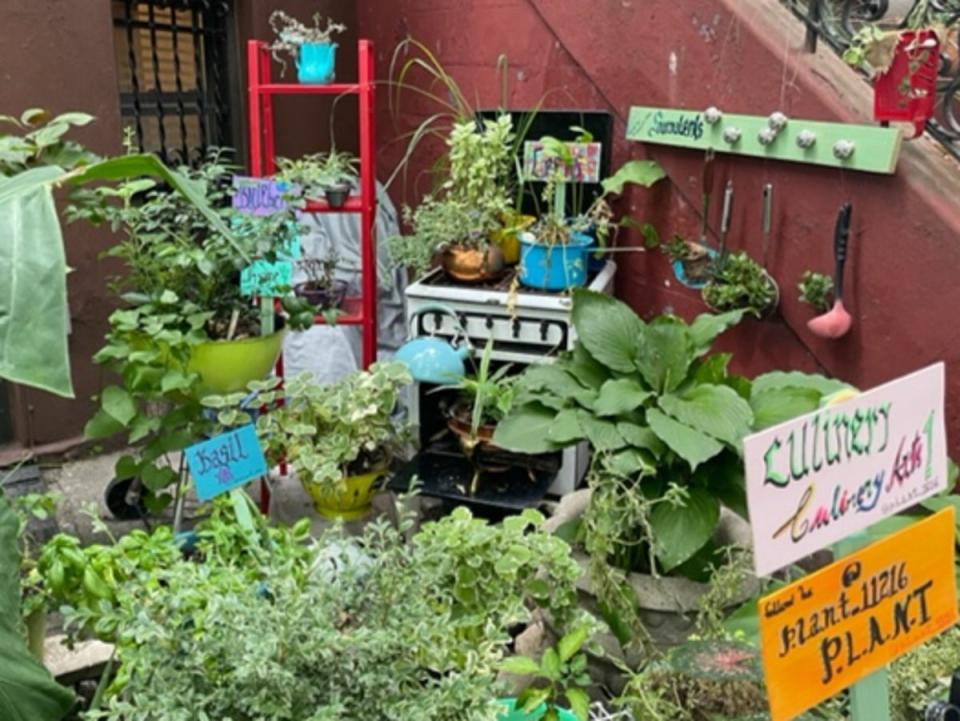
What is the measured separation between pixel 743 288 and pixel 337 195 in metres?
1.28

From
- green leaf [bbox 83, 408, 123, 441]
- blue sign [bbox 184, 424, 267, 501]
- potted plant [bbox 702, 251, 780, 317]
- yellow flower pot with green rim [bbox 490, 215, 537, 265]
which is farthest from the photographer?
yellow flower pot with green rim [bbox 490, 215, 537, 265]

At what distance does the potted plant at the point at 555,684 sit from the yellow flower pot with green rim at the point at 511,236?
5.52 ft

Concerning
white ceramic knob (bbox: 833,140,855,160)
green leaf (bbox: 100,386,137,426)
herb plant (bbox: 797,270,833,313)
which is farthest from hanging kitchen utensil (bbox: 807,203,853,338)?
green leaf (bbox: 100,386,137,426)

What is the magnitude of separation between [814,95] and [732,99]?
0.94 ft

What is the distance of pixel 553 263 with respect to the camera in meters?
2.79

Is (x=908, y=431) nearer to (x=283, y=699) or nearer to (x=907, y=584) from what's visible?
(x=907, y=584)

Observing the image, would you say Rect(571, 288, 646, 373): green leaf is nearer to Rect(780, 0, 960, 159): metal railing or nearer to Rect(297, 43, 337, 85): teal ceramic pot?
Rect(780, 0, 960, 159): metal railing

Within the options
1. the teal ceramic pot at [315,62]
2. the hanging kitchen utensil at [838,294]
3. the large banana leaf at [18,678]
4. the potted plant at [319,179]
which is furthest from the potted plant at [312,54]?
the large banana leaf at [18,678]

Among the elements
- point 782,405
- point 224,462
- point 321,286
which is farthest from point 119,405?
point 782,405

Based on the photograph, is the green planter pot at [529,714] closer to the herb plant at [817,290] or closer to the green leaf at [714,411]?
the green leaf at [714,411]

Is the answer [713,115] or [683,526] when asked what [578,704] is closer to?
[683,526]

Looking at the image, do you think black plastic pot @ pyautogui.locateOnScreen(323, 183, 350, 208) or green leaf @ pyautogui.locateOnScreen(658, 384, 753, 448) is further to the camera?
black plastic pot @ pyautogui.locateOnScreen(323, 183, 350, 208)

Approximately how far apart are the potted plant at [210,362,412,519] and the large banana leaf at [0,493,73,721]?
2.93 ft

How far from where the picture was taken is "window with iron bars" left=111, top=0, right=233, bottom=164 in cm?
349
